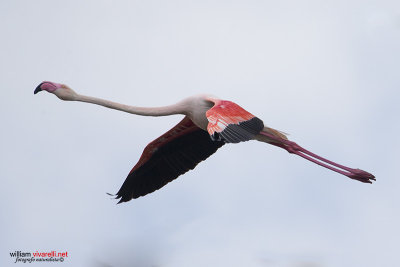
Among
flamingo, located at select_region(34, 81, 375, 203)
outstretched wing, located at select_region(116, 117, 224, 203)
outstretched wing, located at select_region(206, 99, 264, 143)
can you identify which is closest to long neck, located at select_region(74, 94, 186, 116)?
flamingo, located at select_region(34, 81, 375, 203)

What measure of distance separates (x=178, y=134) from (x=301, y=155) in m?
2.89

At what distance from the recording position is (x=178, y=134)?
75.0 ft

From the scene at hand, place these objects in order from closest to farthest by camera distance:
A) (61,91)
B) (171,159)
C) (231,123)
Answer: (231,123) < (61,91) < (171,159)

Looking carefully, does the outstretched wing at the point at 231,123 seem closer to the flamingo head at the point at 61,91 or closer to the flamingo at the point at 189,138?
the flamingo at the point at 189,138

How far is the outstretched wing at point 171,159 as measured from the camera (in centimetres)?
2289

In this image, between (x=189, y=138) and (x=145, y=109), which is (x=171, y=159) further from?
(x=145, y=109)

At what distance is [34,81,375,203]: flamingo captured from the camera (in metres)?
19.5

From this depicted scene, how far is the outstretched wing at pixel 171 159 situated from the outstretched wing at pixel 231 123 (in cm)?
243

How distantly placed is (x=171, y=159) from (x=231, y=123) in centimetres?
387

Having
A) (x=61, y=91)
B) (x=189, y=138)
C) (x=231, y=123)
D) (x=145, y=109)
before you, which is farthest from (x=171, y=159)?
(x=231, y=123)

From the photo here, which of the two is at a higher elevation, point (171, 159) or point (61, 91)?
point (61, 91)

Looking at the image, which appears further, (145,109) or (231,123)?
(145,109)

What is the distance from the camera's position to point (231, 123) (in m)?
19.3

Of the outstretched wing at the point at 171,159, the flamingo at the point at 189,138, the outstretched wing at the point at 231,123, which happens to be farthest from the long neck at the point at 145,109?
the outstretched wing at the point at 171,159
